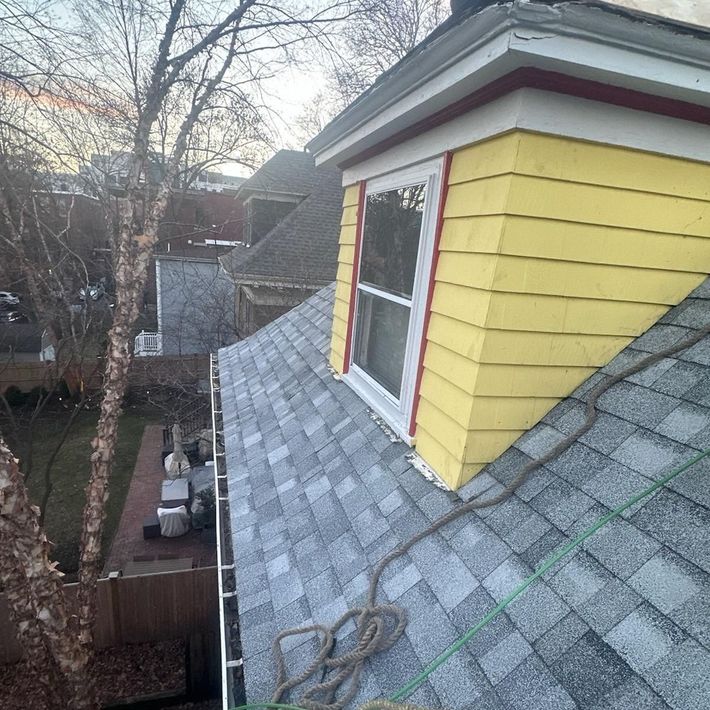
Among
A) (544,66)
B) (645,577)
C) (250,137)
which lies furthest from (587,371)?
(250,137)

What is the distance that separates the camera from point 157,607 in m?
5.69

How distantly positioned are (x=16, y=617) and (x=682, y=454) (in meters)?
3.60

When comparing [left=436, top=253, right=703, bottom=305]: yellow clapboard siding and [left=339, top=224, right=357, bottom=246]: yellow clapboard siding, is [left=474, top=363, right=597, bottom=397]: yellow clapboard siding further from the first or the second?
[left=339, top=224, right=357, bottom=246]: yellow clapboard siding

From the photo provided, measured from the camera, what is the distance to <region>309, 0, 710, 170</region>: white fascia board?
1483mm

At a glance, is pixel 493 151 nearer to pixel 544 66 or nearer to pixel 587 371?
pixel 544 66

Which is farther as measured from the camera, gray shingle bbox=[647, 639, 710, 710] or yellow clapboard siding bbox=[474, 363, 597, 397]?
yellow clapboard siding bbox=[474, 363, 597, 397]

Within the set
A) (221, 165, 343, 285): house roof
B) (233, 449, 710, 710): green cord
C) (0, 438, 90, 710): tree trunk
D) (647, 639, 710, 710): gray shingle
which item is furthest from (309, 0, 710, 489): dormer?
(221, 165, 343, 285): house roof

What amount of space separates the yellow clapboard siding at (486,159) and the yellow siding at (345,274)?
5.04 feet

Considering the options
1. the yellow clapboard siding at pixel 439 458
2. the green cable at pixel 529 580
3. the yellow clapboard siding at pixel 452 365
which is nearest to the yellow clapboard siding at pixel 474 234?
the yellow clapboard siding at pixel 452 365

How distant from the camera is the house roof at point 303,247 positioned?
11.7 m

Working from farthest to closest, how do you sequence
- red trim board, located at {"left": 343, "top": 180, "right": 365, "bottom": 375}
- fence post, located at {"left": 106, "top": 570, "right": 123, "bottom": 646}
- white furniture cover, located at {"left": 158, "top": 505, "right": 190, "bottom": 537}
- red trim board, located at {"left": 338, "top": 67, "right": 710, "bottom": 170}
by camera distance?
white furniture cover, located at {"left": 158, "top": 505, "right": 190, "bottom": 537}
fence post, located at {"left": 106, "top": 570, "right": 123, "bottom": 646}
red trim board, located at {"left": 343, "top": 180, "right": 365, "bottom": 375}
red trim board, located at {"left": 338, "top": 67, "right": 710, "bottom": 170}

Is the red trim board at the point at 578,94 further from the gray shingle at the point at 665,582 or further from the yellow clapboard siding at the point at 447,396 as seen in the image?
the gray shingle at the point at 665,582

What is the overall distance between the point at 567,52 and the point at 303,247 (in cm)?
1112

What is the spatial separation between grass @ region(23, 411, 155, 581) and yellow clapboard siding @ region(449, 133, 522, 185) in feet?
25.3
